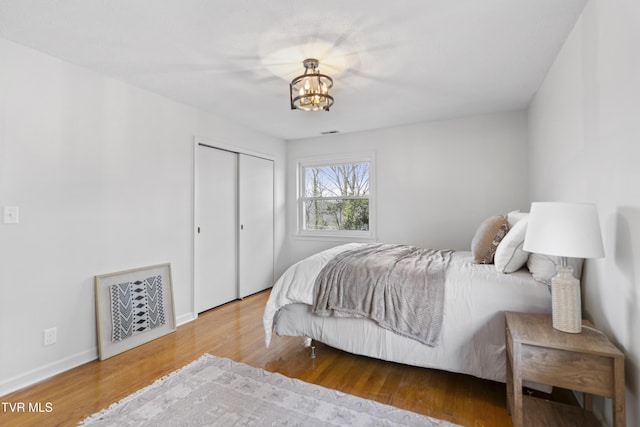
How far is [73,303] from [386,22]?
10.0 ft

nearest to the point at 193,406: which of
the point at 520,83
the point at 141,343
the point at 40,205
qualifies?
the point at 141,343

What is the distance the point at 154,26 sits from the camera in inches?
74.2

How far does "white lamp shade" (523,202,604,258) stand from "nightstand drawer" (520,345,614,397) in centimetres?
44

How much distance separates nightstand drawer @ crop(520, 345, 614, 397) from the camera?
1263 mm

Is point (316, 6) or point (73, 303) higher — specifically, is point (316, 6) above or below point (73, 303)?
above

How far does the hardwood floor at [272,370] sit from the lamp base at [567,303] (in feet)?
2.20

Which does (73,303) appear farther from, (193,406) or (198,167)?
(198,167)

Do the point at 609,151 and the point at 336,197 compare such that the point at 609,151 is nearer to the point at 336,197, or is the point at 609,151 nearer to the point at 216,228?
the point at 336,197

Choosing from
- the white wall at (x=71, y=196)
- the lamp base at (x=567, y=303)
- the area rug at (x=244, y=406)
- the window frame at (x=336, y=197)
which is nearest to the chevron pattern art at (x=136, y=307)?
the white wall at (x=71, y=196)

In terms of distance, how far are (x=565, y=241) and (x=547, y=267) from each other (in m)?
0.63

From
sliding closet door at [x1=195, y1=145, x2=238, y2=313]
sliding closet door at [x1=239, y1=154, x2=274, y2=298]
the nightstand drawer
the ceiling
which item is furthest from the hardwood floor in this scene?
the ceiling

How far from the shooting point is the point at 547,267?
1.85m

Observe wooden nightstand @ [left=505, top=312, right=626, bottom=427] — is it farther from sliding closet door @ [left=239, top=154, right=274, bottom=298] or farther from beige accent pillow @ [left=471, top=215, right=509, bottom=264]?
sliding closet door @ [left=239, top=154, right=274, bottom=298]

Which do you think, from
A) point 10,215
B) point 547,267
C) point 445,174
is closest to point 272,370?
point 547,267
